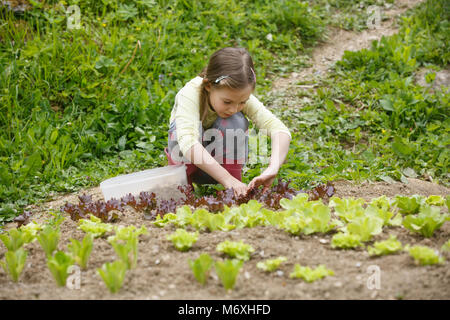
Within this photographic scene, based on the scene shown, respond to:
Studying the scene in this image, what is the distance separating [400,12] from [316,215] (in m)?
5.09

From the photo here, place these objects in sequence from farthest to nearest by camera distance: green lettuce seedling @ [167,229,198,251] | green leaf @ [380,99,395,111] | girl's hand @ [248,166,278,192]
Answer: green leaf @ [380,99,395,111], girl's hand @ [248,166,278,192], green lettuce seedling @ [167,229,198,251]

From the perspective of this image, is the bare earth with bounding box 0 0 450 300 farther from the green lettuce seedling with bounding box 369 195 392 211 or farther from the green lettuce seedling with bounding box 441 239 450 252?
the green lettuce seedling with bounding box 369 195 392 211

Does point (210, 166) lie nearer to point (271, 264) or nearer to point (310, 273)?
point (271, 264)

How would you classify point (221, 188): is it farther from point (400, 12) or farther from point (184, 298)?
point (400, 12)

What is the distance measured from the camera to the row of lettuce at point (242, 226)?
190cm

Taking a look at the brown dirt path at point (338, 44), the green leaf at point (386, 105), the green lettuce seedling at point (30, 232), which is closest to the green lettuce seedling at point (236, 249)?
the green lettuce seedling at point (30, 232)

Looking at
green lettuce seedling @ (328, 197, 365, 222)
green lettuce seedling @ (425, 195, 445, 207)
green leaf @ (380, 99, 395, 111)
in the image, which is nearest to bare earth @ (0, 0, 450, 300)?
green lettuce seedling @ (328, 197, 365, 222)

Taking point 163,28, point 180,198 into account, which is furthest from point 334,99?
point 180,198

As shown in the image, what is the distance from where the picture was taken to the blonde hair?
117 inches

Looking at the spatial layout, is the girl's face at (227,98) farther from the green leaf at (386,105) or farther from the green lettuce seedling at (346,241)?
the green leaf at (386,105)

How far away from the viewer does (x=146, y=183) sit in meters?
3.26

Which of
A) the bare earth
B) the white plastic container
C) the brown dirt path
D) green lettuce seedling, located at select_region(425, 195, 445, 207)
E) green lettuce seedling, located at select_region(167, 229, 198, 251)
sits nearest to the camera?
the bare earth

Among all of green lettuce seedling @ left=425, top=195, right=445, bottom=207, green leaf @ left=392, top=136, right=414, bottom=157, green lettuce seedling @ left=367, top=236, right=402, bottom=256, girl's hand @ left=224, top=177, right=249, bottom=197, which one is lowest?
green leaf @ left=392, top=136, right=414, bottom=157

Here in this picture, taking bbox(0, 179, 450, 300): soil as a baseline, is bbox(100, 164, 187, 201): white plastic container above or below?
below
